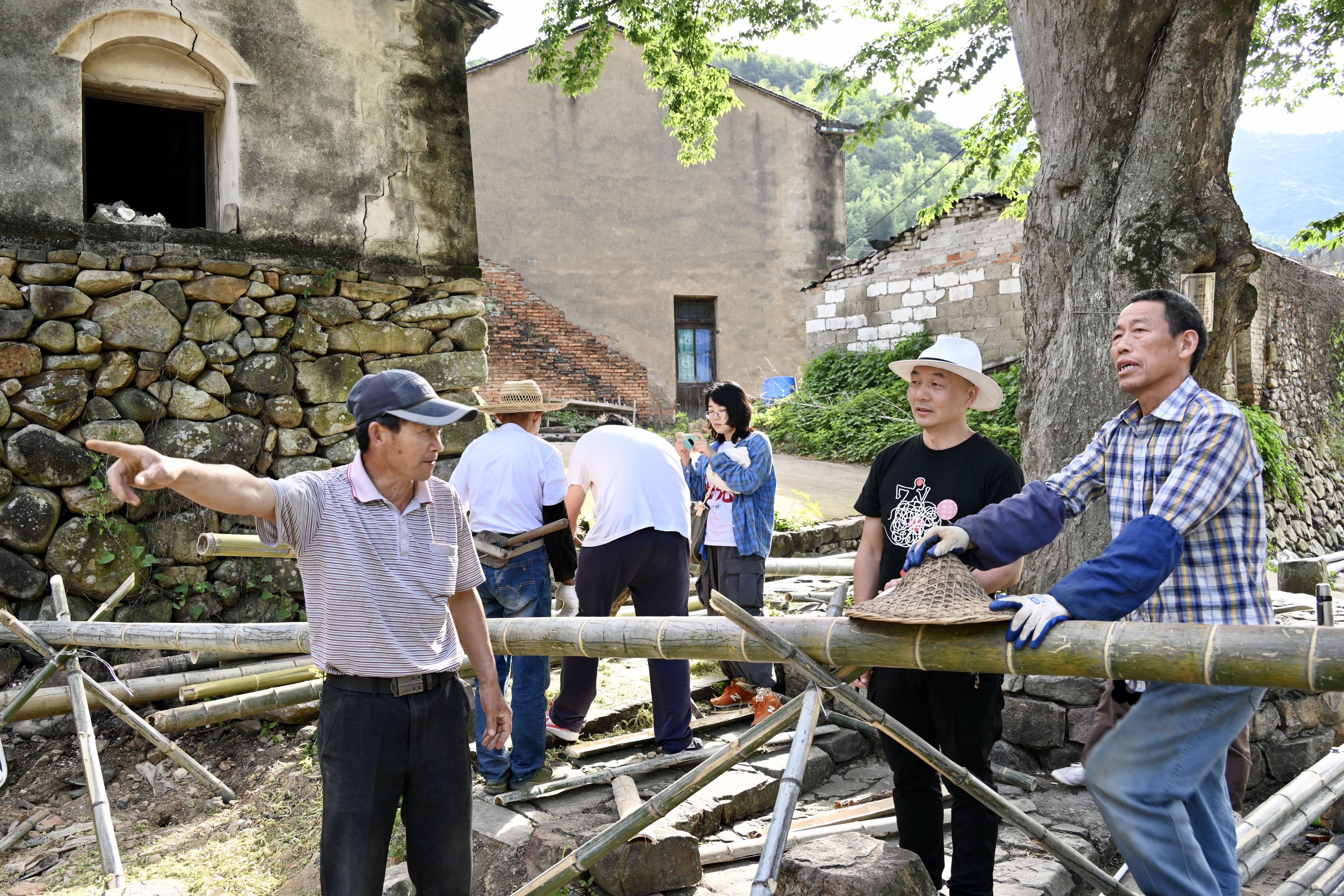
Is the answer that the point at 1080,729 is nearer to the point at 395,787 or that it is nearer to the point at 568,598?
the point at 568,598

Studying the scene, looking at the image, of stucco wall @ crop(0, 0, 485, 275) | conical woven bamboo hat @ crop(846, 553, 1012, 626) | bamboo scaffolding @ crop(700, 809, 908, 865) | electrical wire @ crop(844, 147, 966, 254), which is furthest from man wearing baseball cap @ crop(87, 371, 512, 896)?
electrical wire @ crop(844, 147, 966, 254)

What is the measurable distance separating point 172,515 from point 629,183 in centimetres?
1434

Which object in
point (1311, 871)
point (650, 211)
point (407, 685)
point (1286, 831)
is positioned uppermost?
point (650, 211)

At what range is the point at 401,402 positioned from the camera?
2.62m

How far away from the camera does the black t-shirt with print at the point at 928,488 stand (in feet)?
10.9

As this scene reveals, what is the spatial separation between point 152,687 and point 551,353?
1350 centimetres

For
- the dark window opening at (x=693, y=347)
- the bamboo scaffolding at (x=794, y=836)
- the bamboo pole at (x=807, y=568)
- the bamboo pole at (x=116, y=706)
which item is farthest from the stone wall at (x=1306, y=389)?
the bamboo pole at (x=116, y=706)

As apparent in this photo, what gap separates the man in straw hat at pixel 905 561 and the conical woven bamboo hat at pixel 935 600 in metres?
0.51

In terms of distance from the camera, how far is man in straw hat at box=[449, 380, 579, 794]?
14.3 ft

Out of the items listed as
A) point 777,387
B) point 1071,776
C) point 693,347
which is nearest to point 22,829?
point 1071,776

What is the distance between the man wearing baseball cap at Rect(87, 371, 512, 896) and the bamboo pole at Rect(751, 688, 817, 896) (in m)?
0.94

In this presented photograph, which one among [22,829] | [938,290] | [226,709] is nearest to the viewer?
[22,829]

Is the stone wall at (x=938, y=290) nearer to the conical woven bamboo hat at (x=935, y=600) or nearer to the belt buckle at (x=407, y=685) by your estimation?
the conical woven bamboo hat at (x=935, y=600)

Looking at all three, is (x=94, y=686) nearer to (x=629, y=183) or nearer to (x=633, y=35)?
(x=633, y=35)
